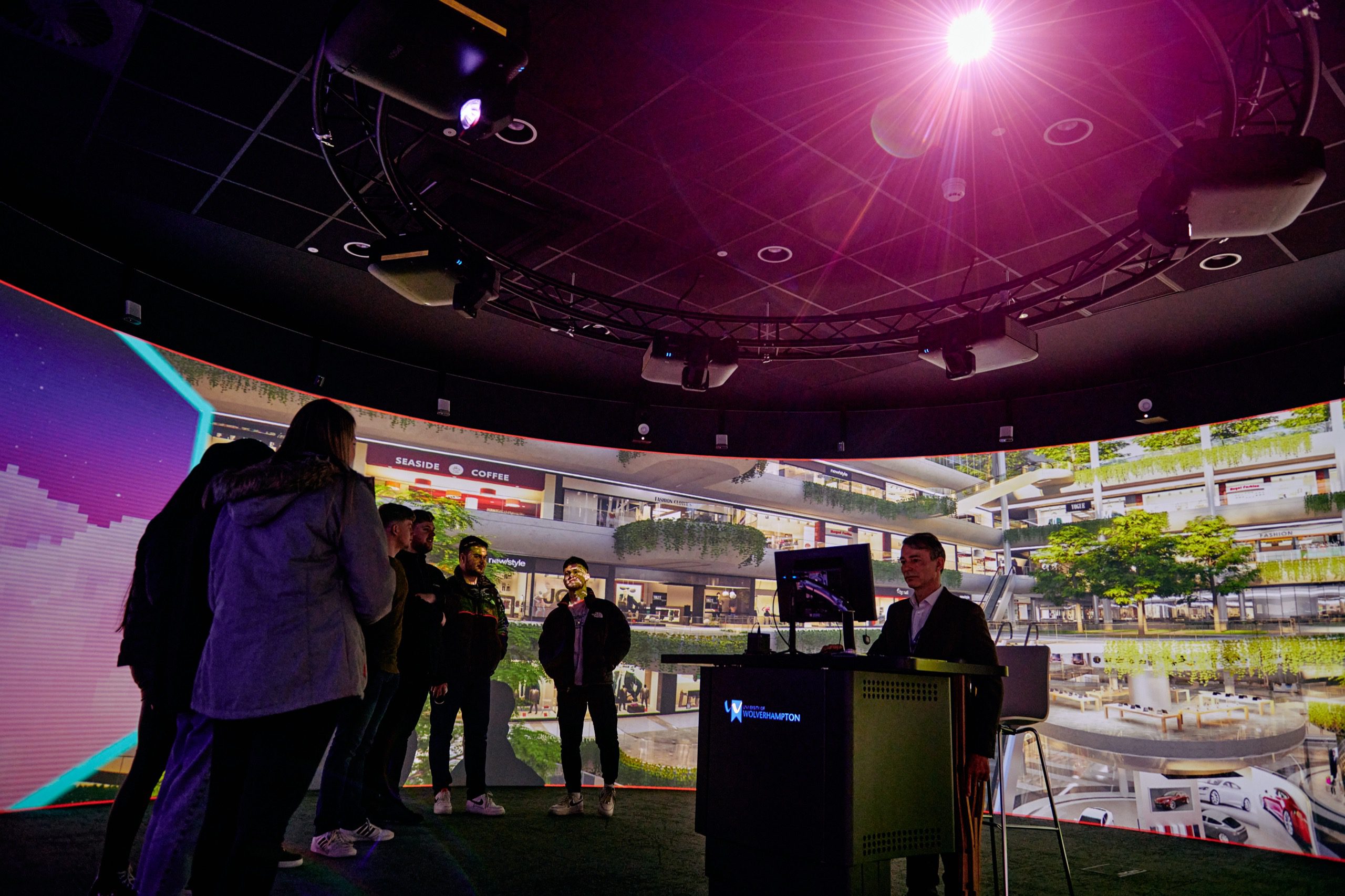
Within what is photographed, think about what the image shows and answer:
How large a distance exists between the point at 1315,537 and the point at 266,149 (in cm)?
732

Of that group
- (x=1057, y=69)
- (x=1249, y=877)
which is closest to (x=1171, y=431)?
(x=1249, y=877)

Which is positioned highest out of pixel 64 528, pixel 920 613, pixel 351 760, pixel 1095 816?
pixel 64 528

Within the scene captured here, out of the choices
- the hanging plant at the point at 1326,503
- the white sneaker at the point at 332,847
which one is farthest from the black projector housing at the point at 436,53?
the hanging plant at the point at 1326,503

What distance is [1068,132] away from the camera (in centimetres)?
411

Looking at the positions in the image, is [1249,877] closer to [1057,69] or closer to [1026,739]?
[1026,739]

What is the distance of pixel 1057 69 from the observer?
147 inches

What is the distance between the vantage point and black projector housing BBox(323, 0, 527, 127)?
298 centimetres

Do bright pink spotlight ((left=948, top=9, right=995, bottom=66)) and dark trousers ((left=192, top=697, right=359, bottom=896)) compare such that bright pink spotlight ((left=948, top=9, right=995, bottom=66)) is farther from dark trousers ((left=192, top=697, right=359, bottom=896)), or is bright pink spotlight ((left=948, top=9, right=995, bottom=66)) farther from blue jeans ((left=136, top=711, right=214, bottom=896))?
blue jeans ((left=136, top=711, right=214, bottom=896))

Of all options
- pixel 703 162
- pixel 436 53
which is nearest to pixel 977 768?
pixel 703 162

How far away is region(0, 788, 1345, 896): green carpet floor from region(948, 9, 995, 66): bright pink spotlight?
3.88m

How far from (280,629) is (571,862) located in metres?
2.64

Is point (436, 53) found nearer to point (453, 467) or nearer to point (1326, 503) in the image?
point (453, 467)

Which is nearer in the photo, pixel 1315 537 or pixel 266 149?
pixel 266 149

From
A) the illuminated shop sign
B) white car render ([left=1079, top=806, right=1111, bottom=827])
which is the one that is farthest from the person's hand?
white car render ([left=1079, top=806, right=1111, bottom=827])
